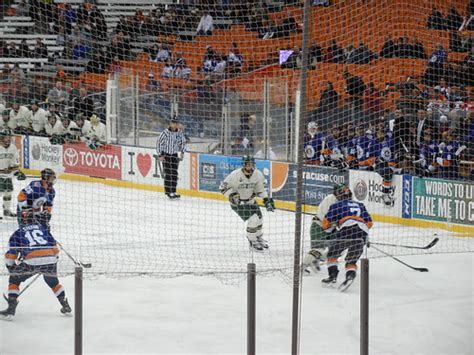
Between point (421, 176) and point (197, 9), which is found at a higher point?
point (197, 9)

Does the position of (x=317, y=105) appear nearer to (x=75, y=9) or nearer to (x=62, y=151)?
(x=75, y=9)

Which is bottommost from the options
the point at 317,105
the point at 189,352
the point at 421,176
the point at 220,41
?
the point at 189,352

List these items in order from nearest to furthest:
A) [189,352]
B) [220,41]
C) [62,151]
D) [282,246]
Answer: [189,352] → [282,246] → [220,41] → [62,151]

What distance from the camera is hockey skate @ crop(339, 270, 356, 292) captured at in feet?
31.0

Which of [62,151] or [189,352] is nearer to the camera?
[189,352]

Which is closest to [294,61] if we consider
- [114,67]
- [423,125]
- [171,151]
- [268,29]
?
[268,29]

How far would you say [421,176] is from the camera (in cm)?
1279

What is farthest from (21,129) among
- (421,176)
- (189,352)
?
(189,352)

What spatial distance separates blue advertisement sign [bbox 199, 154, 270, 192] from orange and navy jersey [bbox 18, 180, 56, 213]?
5952 mm

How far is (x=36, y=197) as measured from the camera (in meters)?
8.92

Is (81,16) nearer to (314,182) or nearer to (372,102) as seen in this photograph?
(314,182)

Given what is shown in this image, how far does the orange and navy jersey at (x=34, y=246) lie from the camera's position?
8.13 meters

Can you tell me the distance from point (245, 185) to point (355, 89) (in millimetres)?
2064

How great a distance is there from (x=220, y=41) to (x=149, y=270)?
4641 millimetres
